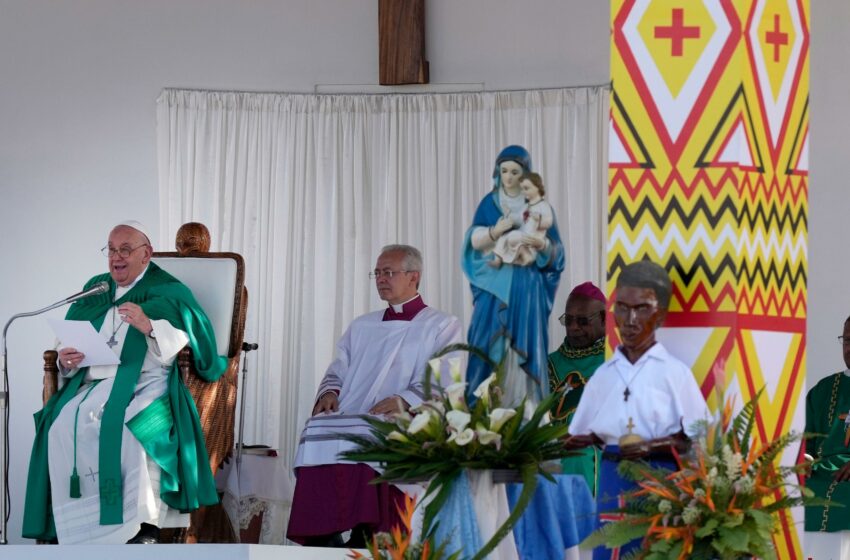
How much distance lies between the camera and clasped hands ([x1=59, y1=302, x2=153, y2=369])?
7336 mm

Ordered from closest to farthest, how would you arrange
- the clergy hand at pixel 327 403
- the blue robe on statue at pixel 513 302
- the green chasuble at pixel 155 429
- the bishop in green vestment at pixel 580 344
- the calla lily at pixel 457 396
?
the calla lily at pixel 457 396 → the blue robe on statue at pixel 513 302 → the green chasuble at pixel 155 429 → the bishop in green vestment at pixel 580 344 → the clergy hand at pixel 327 403

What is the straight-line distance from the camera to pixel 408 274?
799 cm

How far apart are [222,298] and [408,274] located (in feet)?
2.95

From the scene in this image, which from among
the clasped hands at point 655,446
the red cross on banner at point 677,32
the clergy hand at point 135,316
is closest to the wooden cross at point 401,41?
the clergy hand at point 135,316

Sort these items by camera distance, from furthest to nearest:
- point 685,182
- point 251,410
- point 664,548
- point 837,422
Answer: point 251,410
point 837,422
point 685,182
point 664,548

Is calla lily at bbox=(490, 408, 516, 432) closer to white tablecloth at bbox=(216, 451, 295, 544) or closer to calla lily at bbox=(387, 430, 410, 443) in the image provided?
calla lily at bbox=(387, 430, 410, 443)

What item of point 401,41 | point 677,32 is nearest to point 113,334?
point 401,41

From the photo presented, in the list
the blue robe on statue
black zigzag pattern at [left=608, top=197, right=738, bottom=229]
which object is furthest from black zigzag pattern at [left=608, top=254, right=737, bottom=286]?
the blue robe on statue

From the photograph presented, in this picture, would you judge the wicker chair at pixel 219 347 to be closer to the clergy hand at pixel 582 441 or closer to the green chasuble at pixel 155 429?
the green chasuble at pixel 155 429

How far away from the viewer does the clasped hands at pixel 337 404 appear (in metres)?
7.50

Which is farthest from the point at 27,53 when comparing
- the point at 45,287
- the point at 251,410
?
the point at 251,410

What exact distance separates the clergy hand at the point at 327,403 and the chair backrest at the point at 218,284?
1.64ft

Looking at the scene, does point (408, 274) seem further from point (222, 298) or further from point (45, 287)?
point (45, 287)

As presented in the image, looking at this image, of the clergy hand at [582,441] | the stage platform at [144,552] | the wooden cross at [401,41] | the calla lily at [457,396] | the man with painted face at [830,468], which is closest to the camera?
the clergy hand at [582,441]
